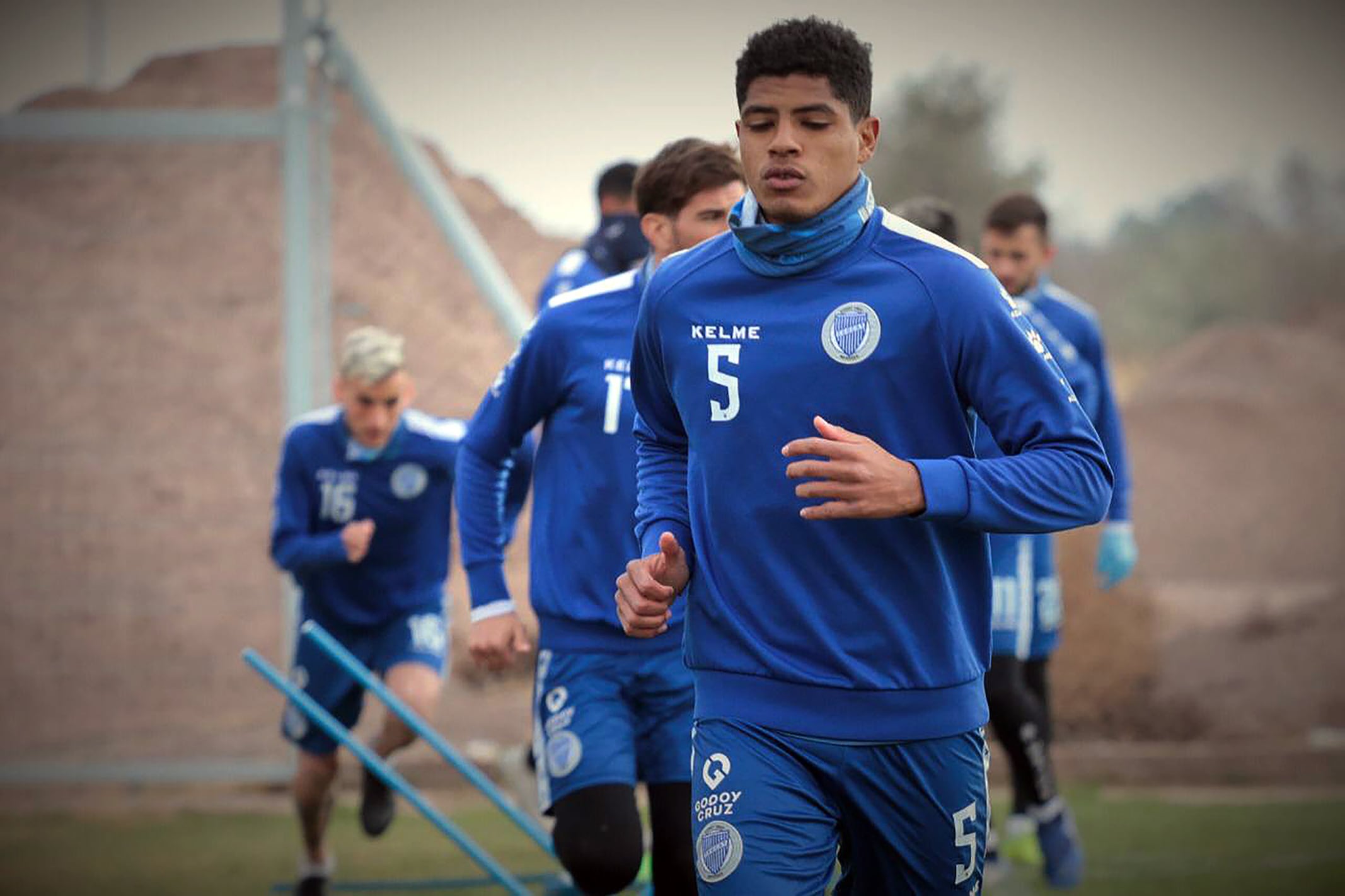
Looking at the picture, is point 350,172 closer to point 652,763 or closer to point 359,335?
point 359,335

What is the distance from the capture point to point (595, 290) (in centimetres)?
471

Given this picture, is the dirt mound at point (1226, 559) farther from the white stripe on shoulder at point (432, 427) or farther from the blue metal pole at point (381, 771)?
the blue metal pole at point (381, 771)

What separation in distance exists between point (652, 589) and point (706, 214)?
153 centimetres

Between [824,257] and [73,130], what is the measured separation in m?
6.61

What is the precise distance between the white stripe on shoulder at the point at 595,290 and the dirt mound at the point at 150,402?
4341 mm

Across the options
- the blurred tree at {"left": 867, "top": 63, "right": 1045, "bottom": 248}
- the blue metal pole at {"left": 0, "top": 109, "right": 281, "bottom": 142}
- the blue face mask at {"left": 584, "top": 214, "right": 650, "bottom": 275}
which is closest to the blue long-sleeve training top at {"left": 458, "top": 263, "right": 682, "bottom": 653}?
the blue face mask at {"left": 584, "top": 214, "right": 650, "bottom": 275}

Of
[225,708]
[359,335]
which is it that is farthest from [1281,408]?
[359,335]

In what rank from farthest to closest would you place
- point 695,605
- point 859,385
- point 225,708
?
point 225,708 < point 695,605 < point 859,385

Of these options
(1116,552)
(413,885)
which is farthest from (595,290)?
(1116,552)

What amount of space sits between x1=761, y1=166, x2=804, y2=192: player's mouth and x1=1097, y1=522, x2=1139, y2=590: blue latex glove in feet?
14.5

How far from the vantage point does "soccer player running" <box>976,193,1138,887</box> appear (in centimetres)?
661

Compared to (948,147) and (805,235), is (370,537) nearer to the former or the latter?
(805,235)

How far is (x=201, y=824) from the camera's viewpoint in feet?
26.7

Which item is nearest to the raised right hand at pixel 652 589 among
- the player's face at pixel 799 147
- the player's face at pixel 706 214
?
the player's face at pixel 799 147
